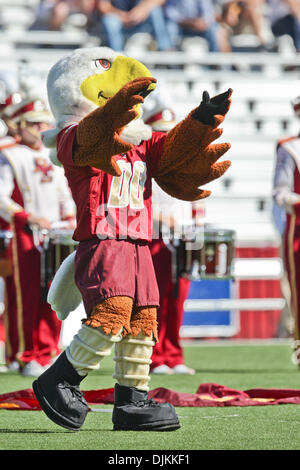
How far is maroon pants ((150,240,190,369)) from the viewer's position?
7352 mm

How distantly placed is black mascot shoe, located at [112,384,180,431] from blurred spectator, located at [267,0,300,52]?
34.4 ft

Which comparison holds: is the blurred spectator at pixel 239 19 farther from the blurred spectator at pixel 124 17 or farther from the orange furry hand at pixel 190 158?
the orange furry hand at pixel 190 158

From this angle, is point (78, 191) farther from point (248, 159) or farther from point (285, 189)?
point (248, 159)

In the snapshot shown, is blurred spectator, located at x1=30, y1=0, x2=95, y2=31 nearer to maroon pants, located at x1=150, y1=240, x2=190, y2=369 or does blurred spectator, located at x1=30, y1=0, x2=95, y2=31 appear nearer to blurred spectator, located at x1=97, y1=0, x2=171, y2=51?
blurred spectator, located at x1=97, y1=0, x2=171, y2=51

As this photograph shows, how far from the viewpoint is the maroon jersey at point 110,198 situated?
4.42 meters

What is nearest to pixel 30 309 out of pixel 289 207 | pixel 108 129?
pixel 289 207

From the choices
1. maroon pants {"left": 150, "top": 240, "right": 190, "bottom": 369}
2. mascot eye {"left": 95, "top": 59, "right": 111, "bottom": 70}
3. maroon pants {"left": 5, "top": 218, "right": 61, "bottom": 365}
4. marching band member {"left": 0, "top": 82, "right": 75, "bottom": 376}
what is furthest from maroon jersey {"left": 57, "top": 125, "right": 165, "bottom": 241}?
maroon pants {"left": 5, "top": 218, "right": 61, "bottom": 365}

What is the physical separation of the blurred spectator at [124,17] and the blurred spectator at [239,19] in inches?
46.6

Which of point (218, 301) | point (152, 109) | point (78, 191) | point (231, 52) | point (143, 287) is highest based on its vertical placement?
point (231, 52)

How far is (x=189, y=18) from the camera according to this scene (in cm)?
1362
